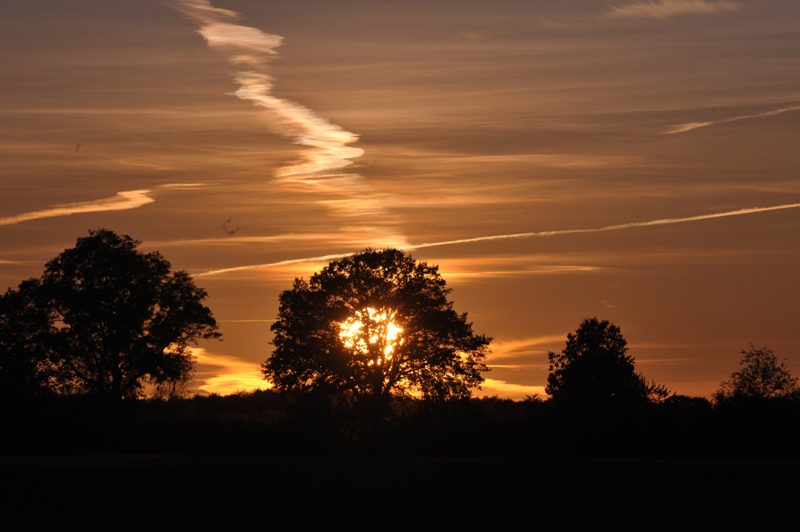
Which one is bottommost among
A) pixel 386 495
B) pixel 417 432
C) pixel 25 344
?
pixel 386 495

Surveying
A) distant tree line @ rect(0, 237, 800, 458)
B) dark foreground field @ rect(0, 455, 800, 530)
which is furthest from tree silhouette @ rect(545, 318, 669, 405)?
dark foreground field @ rect(0, 455, 800, 530)

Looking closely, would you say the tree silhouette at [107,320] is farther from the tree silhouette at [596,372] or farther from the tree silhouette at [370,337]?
the tree silhouette at [596,372]

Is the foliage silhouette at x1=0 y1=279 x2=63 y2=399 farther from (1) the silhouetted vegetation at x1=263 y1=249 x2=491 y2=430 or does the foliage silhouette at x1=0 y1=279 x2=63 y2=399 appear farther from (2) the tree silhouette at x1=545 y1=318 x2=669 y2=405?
(2) the tree silhouette at x1=545 y1=318 x2=669 y2=405

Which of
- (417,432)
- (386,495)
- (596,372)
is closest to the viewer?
(386,495)

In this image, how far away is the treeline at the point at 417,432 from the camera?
69.0 metres

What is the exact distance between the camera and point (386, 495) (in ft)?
141

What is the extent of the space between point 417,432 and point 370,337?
7.29 metres

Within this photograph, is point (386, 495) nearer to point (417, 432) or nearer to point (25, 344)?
point (417, 432)

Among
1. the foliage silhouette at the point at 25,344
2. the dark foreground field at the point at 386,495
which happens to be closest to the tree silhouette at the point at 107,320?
the foliage silhouette at the point at 25,344

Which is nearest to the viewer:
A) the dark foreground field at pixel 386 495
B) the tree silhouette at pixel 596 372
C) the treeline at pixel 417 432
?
the dark foreground field at pixel 386 495

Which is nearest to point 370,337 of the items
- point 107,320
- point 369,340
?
point 369,340

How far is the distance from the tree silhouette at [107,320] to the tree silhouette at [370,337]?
280 inches

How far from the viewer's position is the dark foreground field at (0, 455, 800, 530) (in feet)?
117

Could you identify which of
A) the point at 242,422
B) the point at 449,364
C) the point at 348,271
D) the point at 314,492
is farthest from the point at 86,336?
the point at 314,492
